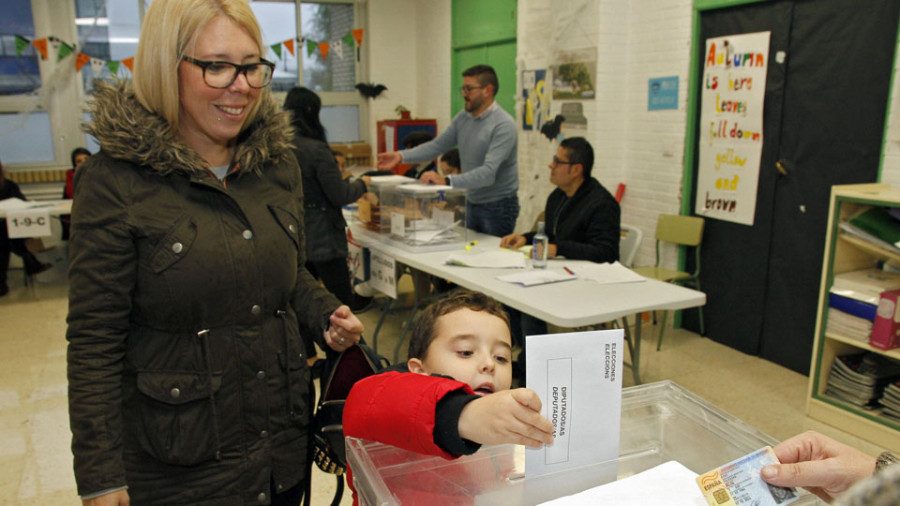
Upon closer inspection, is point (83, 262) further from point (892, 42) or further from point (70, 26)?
point (70, 26)

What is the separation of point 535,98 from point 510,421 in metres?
5.53

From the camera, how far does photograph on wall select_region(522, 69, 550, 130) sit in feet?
19.2

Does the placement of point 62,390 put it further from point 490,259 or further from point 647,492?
point 647,492

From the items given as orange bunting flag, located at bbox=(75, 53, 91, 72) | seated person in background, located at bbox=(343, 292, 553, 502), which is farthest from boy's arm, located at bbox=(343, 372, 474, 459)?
orange bunting flag, located at bbox=(75, 53, 91, 72)

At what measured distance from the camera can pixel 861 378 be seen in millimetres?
3203

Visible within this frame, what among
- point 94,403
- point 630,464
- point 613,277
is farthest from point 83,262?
point 613,277

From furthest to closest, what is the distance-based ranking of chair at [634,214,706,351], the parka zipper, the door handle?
chair at [634,214,706,351]
the door handle
the parka zipper

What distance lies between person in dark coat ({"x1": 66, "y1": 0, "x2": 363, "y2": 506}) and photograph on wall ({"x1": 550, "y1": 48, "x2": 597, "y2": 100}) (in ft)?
13.6

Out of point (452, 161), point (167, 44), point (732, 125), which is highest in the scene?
point (167, 44)

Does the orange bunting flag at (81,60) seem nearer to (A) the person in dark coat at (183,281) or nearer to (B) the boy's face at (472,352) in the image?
(A) the person in dark coat at (183,281)

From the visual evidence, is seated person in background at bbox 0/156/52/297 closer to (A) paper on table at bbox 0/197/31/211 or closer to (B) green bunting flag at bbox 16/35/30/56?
(A) paper on table at bbox 0/197/31/211

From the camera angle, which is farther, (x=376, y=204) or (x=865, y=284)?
(x=376, y=204)

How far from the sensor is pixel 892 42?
3316mm

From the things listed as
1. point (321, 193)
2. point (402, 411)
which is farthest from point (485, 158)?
point (402, 411)
